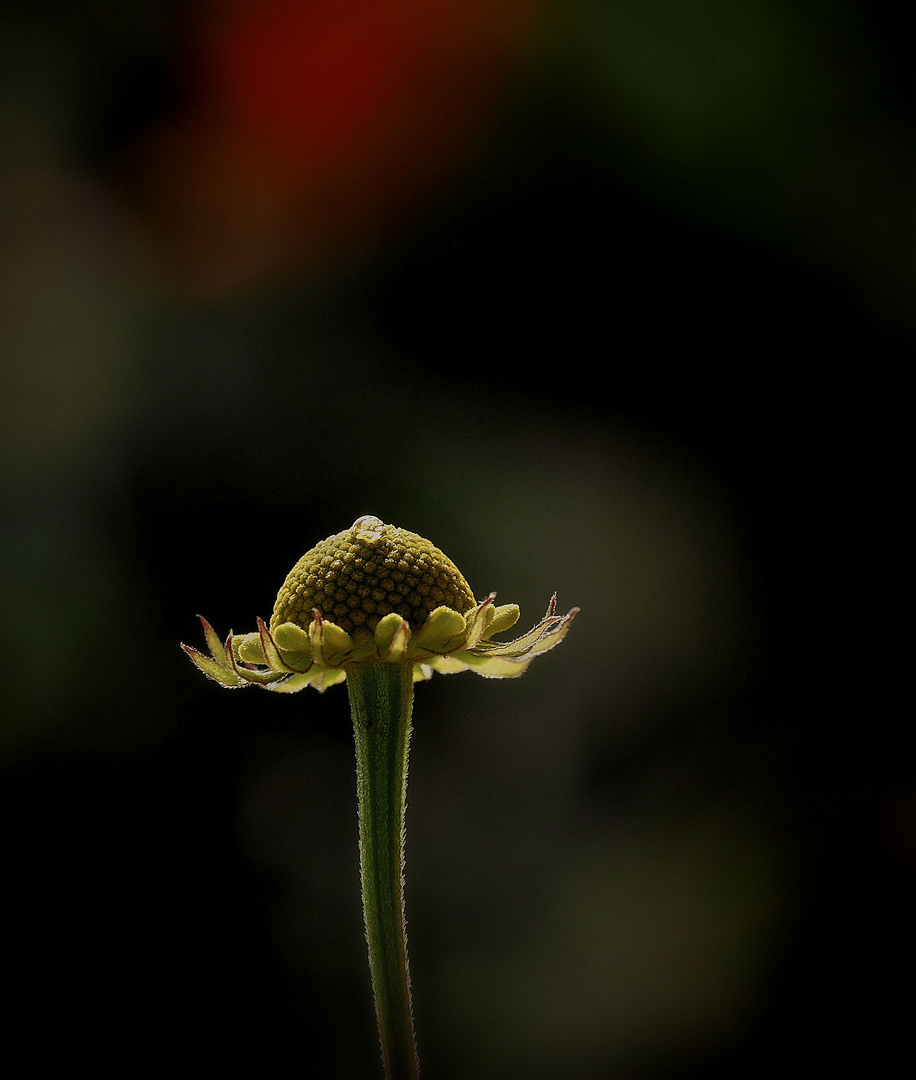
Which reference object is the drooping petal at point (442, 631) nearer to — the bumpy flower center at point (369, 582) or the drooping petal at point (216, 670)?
the bumpy flower center at point (369, 582)

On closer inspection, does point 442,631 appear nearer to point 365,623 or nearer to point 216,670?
point 365,623

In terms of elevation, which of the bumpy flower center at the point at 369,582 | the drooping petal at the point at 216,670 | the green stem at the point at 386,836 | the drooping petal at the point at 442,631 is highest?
the bumpy flower center at the point at 369,582

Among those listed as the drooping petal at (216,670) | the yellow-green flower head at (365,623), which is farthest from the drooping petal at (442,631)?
the drooping petal at (216,670)

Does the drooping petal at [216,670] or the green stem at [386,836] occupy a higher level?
the drooping petal at [216,670]

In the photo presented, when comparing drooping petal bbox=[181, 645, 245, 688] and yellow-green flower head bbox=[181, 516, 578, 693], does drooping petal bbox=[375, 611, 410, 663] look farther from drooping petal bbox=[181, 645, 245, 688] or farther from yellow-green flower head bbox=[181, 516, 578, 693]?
drooping petal bbox=[181, 645, 245, 688]

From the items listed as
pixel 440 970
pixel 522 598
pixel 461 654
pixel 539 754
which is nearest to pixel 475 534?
pixel 522 598

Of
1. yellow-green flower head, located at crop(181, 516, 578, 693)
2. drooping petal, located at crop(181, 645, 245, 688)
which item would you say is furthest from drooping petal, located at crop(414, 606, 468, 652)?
drooping petal, located at crop(181, 645, 245, 688)
